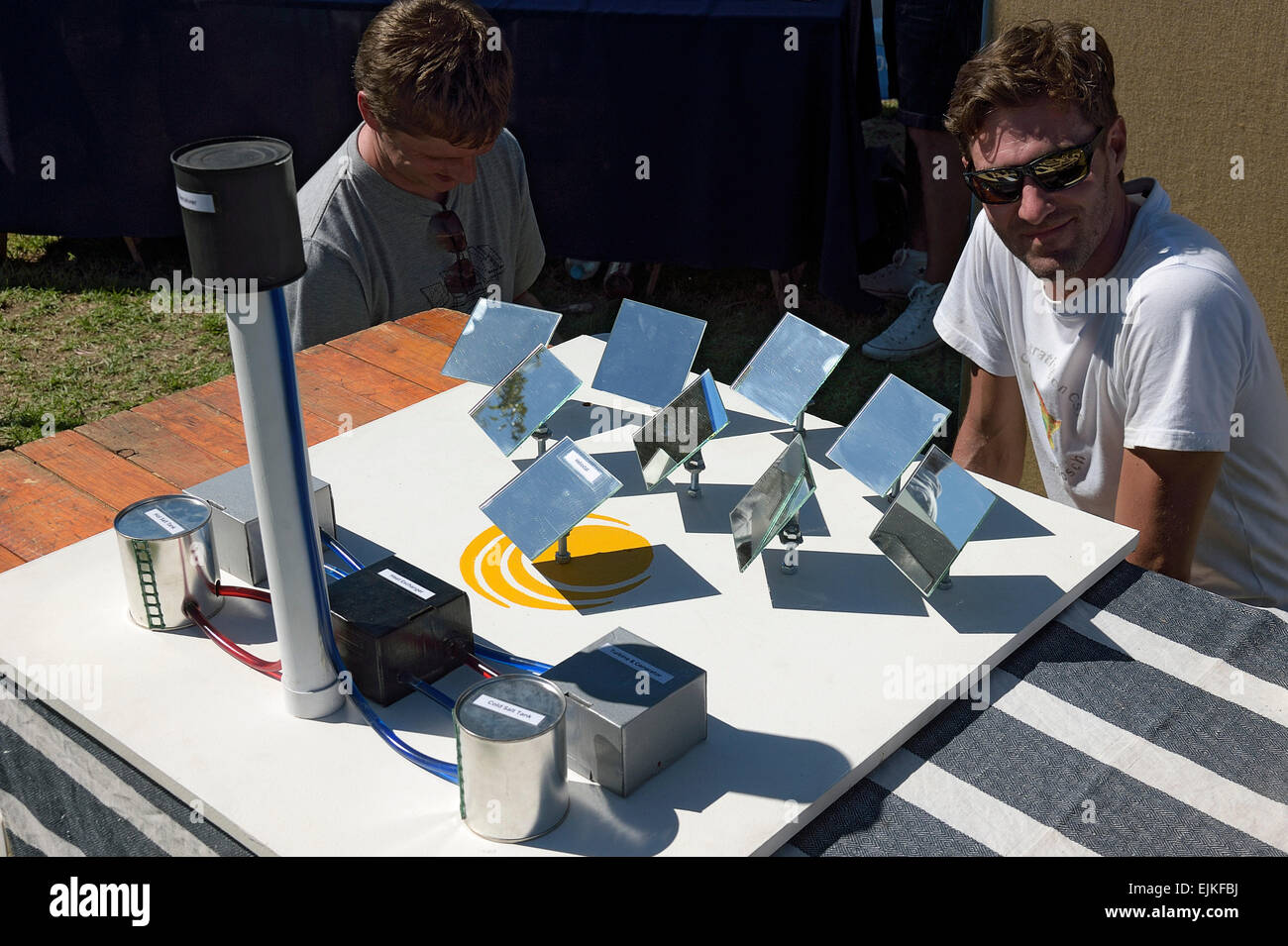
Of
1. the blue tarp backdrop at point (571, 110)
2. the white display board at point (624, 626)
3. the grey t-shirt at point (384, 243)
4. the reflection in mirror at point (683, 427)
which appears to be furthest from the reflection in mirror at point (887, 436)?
the blue tarp backdrop at point (571, 110)

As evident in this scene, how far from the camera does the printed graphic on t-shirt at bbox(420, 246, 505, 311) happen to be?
262 cm

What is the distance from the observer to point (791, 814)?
117 cm

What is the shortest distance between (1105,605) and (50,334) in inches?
154

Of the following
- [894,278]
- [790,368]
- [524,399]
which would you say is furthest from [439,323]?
[894,278]

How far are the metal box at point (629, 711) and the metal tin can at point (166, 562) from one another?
47cm

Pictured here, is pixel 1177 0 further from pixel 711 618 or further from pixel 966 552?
pixel 711 618

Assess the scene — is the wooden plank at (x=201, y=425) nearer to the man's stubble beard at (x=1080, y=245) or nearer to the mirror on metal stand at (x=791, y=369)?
the mirror on metal stand at (x=791, y=369)

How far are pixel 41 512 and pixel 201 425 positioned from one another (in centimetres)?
32

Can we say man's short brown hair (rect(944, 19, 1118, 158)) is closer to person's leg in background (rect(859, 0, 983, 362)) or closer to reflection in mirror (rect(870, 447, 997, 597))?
reflection in mirror (rect(870, 447, 997, 597))

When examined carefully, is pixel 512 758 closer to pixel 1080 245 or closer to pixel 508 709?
pixel 508 709

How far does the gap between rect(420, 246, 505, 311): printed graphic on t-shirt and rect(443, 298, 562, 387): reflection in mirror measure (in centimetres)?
72

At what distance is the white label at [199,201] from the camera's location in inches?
40.6

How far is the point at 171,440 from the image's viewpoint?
76.0 inches
